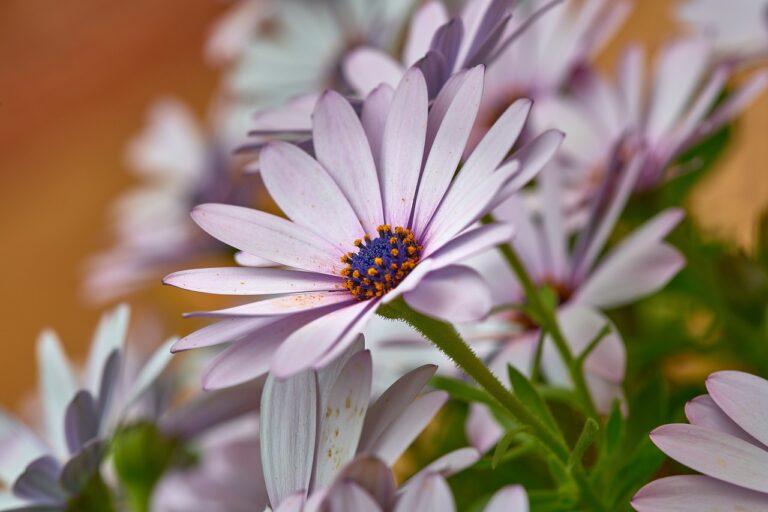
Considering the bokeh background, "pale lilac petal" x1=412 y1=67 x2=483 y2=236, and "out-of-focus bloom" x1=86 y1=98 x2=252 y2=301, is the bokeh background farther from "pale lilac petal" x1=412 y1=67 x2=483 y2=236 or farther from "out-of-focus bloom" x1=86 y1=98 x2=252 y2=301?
"pale lilac petal" x1=412 y1=67 x2=483 y2=236

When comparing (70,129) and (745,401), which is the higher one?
(70,129)

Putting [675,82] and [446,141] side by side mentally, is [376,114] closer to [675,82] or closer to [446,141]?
[446,141]

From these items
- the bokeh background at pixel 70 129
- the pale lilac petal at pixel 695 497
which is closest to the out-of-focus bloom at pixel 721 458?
the pale lilac petal at pixel 695 497

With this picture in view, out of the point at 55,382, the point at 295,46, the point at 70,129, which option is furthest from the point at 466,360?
the point at 70,129

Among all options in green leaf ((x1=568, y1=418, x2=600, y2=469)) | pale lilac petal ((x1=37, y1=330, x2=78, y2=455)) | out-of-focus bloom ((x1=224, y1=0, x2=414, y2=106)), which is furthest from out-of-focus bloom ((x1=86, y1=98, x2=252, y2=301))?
green leaf ((x1=568, y1=418, x2=600, y2=469))

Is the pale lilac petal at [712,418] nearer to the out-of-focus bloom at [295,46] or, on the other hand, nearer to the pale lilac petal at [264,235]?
the pale lilac petal at [264,235]

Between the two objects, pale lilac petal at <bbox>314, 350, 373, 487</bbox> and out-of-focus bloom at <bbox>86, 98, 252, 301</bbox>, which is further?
out-of-focus bloom at <bbox>86, 98, 252, 301</bbox>

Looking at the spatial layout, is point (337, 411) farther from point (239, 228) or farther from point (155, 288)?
point (155, 288)
